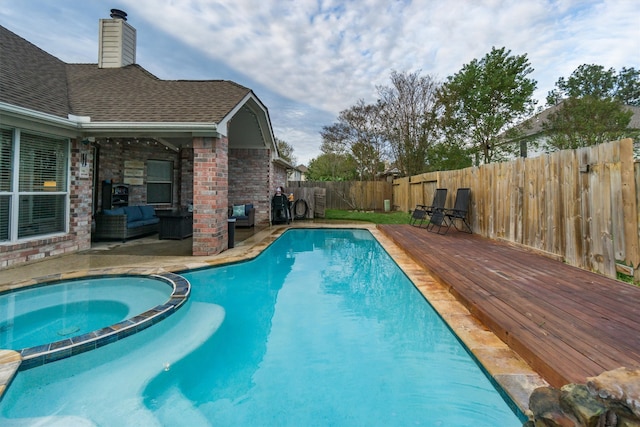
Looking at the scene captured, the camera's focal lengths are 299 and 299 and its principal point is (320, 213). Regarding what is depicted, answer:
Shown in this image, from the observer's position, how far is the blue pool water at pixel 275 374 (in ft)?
6.24

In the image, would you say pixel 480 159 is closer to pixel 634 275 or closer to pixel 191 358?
pixel 634 275

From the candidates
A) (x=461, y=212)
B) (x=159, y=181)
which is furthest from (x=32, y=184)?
(x=461, y=212)

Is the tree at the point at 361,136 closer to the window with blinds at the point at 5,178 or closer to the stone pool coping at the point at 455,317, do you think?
the stone pool coping at the point at 455,317

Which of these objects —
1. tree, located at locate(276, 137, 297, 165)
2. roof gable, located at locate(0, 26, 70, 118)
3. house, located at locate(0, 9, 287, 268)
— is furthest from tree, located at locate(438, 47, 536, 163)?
tree, located at locate(276, 137, 297, 165)

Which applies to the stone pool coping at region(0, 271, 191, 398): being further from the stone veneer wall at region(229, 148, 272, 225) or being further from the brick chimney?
the brick chimney

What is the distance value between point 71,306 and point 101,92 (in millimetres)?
5445

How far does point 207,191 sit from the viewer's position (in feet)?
19.1

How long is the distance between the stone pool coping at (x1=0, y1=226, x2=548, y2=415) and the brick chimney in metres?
6.98

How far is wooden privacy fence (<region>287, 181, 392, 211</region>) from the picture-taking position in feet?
57.5

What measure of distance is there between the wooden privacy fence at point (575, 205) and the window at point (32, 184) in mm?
8698

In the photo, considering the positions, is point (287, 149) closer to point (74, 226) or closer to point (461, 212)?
point (461, 212)

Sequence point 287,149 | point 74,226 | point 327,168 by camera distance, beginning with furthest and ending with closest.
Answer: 1. point 327,168
2. point 287,149
3. point 74,226

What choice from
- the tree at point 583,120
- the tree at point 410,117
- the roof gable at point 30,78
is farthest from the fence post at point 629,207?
the tree at point 410,117

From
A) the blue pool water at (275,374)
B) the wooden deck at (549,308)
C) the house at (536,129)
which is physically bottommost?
the blue pool water at (275,374)
